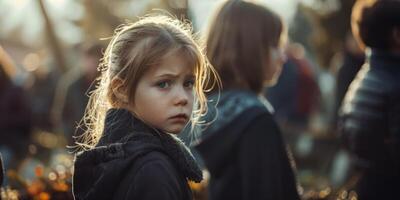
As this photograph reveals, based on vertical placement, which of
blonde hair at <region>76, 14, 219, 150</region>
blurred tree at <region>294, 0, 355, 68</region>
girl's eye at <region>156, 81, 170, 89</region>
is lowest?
blurred tree at <region>294, 0, 355, 68</region>

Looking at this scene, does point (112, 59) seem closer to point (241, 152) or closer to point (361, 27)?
point (241, 152)

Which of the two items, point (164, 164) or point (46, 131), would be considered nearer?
point (164, 164)

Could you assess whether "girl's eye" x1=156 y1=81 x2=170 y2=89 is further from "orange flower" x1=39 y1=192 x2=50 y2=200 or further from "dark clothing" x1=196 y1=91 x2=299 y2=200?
"orange flower" x1=39 y1=192 x2=50 y2=200

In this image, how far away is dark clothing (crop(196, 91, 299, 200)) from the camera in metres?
4.53

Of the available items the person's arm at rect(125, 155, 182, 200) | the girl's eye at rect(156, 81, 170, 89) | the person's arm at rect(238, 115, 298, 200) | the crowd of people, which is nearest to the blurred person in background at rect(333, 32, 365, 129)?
the crowd of people

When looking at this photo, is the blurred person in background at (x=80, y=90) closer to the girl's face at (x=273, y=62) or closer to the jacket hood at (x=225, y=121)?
the jacket hood at (x=225, y=121)

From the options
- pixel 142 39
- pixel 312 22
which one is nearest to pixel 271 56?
pixel 142 39

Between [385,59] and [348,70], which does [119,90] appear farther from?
[348,70]

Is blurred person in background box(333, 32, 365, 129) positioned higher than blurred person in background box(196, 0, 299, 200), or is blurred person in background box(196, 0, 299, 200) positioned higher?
blurred person in background box(196, 0, 299, 200)

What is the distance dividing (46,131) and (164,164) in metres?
11.6

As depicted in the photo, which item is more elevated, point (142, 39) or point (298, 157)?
point (142, 39)

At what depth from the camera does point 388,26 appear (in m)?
5.51

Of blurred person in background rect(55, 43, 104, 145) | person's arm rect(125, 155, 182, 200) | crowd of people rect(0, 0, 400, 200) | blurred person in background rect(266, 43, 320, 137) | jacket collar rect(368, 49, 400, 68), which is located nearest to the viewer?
person's arm rect(125, 155, 182, 200)

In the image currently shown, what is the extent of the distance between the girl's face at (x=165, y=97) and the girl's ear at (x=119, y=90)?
5cm
